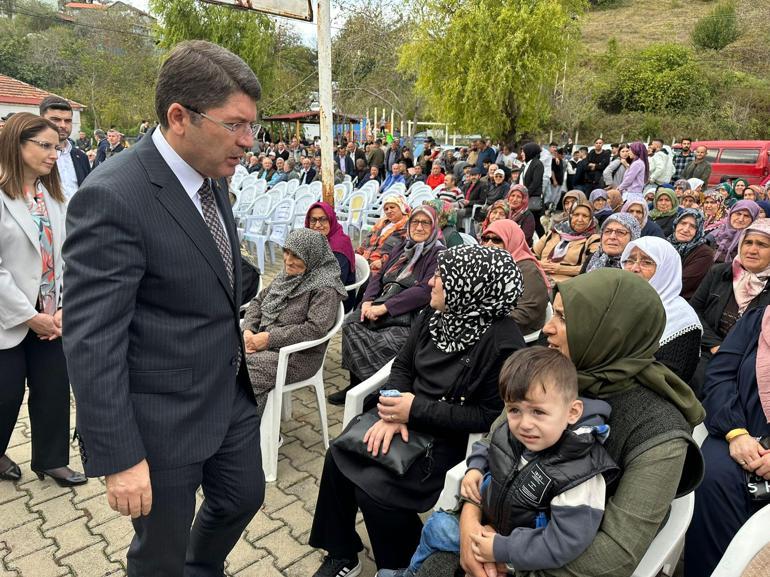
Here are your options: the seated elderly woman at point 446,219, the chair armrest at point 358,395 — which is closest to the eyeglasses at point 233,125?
the chair armrest at point 358,395

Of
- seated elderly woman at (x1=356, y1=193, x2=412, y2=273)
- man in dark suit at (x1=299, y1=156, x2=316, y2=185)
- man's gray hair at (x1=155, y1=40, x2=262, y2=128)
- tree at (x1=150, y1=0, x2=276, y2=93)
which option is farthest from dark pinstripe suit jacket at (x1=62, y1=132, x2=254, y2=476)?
tree at (x1=150, y1=0, x2=276, y2=93)

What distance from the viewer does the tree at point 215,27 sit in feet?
64.0

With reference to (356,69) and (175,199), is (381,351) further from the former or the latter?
(356,69)

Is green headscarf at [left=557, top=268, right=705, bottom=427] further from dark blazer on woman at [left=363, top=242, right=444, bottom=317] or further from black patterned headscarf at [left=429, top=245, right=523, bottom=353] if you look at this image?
dark blazer on woman at [left=363, top=242, right=444, bottom=317]

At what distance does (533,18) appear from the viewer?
13477mm

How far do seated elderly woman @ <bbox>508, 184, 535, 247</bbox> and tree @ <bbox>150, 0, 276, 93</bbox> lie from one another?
16.9 metres

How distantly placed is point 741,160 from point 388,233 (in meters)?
11.2

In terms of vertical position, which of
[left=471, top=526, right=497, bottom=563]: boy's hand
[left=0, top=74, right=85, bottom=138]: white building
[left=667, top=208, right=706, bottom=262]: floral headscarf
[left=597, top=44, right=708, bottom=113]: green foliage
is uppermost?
[left=597, top=44, right=708, bottom=113]: green foliage

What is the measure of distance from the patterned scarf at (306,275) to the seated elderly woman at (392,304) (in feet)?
1.55

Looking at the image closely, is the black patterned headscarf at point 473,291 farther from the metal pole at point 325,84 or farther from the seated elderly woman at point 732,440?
the metal pole at point 325,84

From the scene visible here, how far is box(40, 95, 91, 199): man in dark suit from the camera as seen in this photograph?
3.74m

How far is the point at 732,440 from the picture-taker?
2.07 meters

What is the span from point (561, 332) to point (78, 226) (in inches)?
53.1

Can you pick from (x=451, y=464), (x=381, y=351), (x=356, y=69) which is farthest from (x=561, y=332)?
(x=356, y=69)
